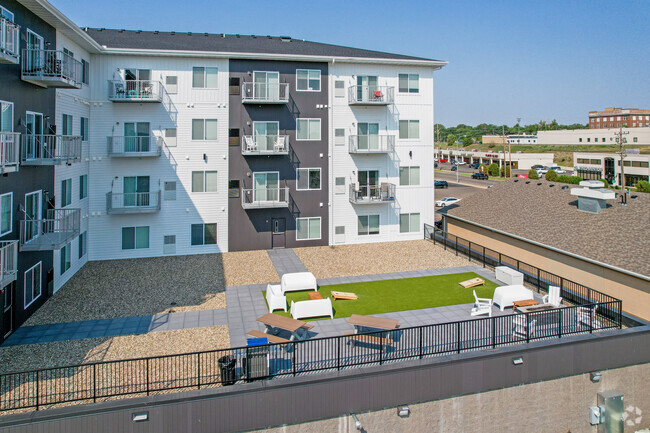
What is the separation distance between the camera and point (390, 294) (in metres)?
20.0

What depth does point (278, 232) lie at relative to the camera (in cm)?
2770

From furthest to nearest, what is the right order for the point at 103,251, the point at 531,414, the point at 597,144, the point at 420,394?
the point at 597,144, the point at 103,251, the point at 531,414, the point at 420,394

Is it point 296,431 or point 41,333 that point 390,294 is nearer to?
point 296,431

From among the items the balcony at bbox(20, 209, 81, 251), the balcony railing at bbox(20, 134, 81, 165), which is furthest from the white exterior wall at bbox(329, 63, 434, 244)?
the balcony at bbox(20, 209, 81, 251)

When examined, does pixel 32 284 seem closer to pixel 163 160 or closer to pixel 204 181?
pixel 163 160

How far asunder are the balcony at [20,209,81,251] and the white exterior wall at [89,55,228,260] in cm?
614

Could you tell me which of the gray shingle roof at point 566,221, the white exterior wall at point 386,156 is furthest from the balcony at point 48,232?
the gray shingle roof at point 566,221

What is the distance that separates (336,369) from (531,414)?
19.0 feet

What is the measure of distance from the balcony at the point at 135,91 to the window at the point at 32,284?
1026 cm

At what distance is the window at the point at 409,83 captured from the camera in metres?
28.9

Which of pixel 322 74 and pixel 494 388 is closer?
pixel 494 388

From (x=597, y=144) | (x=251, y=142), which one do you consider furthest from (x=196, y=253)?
(x=597, y=144)

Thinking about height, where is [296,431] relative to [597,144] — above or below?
below

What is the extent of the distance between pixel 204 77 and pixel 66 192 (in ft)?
30.5
